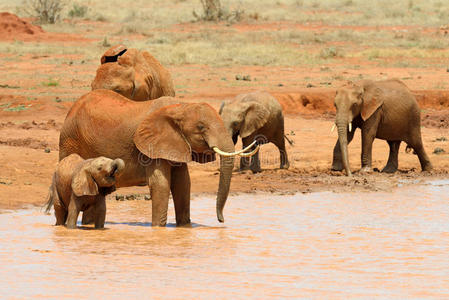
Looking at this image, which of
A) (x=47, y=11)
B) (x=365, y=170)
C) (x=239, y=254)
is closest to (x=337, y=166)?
(x=365, y=170)

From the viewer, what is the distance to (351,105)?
49.0ft

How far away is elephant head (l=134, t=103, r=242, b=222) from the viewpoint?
898 cm

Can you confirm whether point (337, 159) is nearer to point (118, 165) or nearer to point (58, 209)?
point (58, 209)

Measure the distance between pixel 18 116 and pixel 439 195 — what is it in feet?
32.7

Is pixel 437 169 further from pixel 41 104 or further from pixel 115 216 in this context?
pixel 41 104

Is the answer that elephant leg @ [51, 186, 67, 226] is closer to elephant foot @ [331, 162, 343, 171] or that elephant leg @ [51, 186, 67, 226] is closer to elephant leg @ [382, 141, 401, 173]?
elephant foot @ [331, 162, 343, 171]

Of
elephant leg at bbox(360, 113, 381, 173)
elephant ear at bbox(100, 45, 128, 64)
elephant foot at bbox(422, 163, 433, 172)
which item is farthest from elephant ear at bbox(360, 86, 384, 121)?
elephant ear at bbox(100, 45, 128, 64)

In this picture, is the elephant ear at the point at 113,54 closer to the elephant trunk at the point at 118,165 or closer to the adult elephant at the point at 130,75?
the adult elephant at the point at 130,75

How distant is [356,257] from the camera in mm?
8195

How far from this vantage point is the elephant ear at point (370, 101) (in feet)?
49.9

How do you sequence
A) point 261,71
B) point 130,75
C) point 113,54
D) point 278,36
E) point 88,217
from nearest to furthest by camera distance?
point 88,217 → point 130,75 → point 113,54 → point 261,71 → point 278,36

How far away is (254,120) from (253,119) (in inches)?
1.1

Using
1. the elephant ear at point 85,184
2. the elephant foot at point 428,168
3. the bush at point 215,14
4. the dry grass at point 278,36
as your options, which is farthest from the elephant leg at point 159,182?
the bush at point 215,14

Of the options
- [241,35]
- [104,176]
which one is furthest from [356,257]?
[241,35]
